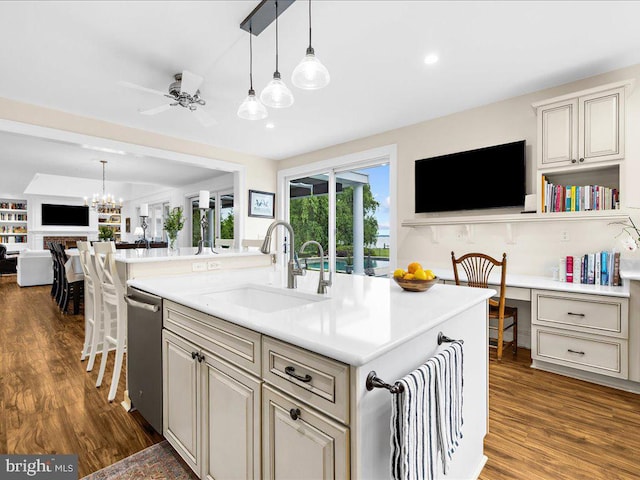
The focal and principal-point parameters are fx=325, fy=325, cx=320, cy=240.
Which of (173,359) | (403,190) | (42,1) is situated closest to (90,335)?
(173,359)

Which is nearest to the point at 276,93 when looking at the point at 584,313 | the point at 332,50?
the point at 332,50

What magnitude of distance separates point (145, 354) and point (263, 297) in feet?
2.58

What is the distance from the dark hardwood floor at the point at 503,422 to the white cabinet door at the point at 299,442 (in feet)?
3.75

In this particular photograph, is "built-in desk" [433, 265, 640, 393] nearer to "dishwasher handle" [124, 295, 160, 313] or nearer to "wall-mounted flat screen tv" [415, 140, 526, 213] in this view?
"wall-mounted flat screen tv" [415, 140, 526, 213]

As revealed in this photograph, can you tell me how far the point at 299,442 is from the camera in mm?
982

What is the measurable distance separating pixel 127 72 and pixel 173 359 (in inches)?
103

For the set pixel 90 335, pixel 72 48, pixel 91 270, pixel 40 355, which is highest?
pixel 72 48

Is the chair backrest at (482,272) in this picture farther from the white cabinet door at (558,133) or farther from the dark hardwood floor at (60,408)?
the dark hardwood floor at (60,408)

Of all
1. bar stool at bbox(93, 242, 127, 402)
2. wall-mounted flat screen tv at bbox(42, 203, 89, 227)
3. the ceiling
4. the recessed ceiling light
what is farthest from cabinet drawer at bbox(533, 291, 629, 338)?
wall-mounted flat screen tv at bbox(42, 203, 89, 227)

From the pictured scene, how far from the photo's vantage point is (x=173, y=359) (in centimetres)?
163

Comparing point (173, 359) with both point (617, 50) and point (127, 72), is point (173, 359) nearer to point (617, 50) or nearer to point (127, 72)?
point (127, 72)

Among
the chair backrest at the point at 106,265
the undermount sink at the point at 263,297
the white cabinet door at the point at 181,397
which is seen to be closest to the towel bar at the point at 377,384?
the undermount sink at the point at 263,297

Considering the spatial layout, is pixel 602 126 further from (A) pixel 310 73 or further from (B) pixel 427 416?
(B) pixel 427 416

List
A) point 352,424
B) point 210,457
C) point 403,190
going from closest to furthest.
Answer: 1. point 352,424
2. point 210,457
3. point 403,190
